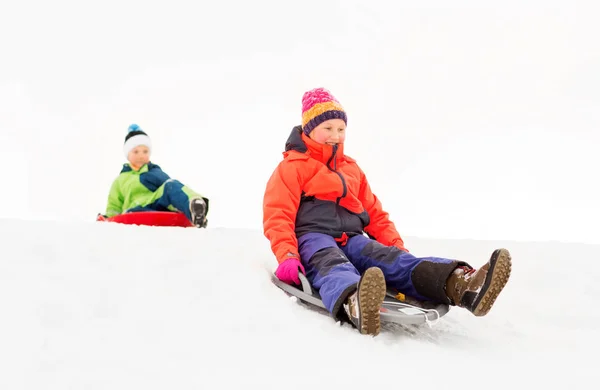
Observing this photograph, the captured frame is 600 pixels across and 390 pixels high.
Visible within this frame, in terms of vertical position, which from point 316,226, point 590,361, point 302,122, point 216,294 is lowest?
point 590,361

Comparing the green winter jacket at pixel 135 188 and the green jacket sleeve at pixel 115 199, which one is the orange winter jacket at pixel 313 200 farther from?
the green jacket sleeve at pixel 115 199

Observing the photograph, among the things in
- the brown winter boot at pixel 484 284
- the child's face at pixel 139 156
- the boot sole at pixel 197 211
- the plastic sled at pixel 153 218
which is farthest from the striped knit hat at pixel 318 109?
the child's face at pixel 139 156

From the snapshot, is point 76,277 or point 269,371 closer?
point 269,371

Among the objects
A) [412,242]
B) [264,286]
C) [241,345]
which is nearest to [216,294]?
[264,286]

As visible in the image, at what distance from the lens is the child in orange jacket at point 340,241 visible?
2.50m

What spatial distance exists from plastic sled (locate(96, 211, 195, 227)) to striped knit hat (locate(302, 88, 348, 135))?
2433mm

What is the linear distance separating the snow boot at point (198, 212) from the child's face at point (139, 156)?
1.15m

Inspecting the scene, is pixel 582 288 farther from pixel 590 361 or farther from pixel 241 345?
pixel 241 345

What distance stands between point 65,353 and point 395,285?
5.39 feet

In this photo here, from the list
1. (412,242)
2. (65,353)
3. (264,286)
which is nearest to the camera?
(65,353)

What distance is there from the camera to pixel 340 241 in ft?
10.5

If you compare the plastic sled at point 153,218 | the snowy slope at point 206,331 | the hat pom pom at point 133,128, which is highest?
the hat pom pom at point 133,128

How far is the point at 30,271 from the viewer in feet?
8.36

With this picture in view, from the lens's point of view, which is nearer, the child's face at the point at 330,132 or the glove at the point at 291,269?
the glove at the point at 291,269
